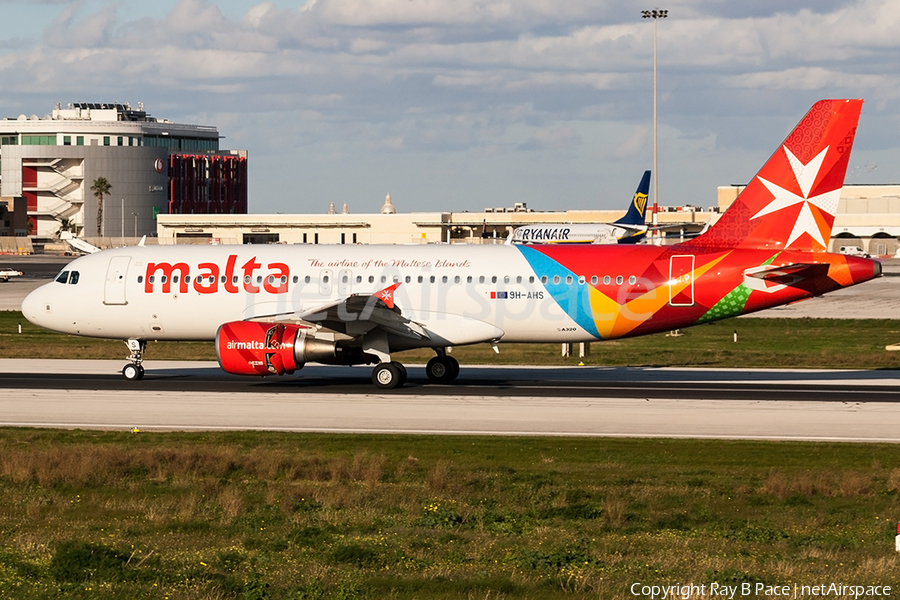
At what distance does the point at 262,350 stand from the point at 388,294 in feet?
13.7

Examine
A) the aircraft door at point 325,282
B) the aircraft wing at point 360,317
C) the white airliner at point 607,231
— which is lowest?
the aircraft wing at point 360,317

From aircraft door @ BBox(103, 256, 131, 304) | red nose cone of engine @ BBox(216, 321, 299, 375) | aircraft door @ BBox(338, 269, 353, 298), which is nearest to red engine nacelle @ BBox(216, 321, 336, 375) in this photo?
red nose cone of engine @ BBox(216, 321, 299, 375)

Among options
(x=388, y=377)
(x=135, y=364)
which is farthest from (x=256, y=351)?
(x=135, y=364)

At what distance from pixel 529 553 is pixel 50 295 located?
26.1 meters

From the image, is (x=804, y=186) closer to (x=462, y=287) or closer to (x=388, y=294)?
(x=462, y=287)

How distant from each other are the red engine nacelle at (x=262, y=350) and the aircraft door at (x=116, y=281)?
5094 millimetres

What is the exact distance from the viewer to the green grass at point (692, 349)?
1657 inches

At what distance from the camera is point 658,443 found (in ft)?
80.8

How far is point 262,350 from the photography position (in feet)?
105

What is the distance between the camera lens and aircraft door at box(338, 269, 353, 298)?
1351 inches

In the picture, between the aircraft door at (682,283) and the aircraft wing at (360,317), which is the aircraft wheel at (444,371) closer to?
the aircraft wing at (360,317)

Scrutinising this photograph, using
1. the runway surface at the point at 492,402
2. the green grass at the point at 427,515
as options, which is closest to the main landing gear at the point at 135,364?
the runway surface at the point at 492,402

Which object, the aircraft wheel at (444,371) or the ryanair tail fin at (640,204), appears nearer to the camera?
the aircraft wheel at (444,371)

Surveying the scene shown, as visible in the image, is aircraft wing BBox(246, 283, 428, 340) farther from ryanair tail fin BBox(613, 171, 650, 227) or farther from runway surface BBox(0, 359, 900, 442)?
ryanair tail fin BBox(613, 171, 650, 227)
